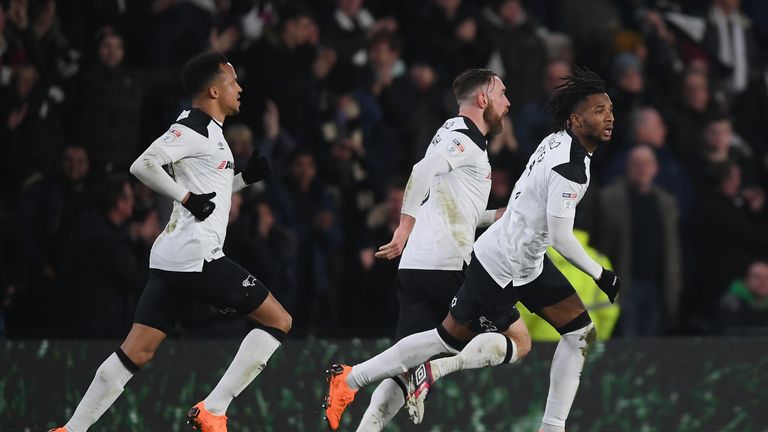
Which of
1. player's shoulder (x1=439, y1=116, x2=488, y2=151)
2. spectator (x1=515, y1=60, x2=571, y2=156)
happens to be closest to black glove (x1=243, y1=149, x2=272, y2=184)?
player's shoulder (x1=439, y1=116, x2=488, y2=151)

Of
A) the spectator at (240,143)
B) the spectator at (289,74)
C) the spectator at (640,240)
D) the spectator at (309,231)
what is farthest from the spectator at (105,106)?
the spectator at (640,240)

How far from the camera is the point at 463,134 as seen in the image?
8.76 meters

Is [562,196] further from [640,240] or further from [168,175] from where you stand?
[640,240]

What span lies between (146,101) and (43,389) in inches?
105

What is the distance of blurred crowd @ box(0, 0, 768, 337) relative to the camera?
1105 centimetres

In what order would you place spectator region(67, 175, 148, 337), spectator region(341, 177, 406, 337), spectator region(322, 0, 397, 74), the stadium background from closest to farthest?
spectator region(67, 175, 148, 337) < the stadium background < spectator region(341, 177, 406, 337) < spectator region(322, 0, 397, 74)

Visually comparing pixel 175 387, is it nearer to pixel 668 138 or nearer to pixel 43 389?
pixel 43 389

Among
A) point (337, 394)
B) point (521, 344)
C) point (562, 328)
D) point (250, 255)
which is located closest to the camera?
point (562, 328)

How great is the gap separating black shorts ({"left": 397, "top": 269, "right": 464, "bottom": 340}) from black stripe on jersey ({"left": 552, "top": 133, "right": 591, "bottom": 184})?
948 millimetres

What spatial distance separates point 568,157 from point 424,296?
119cm

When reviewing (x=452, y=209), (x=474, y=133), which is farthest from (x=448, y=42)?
(x=452, y=209)

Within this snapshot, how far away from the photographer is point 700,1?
16.5 metres

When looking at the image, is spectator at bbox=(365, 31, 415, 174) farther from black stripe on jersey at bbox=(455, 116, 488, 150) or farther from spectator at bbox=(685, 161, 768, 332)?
black stripe on jersey at bbox=(455, 116, 488, 150)

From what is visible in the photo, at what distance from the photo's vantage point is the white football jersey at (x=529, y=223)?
8.36 metres
